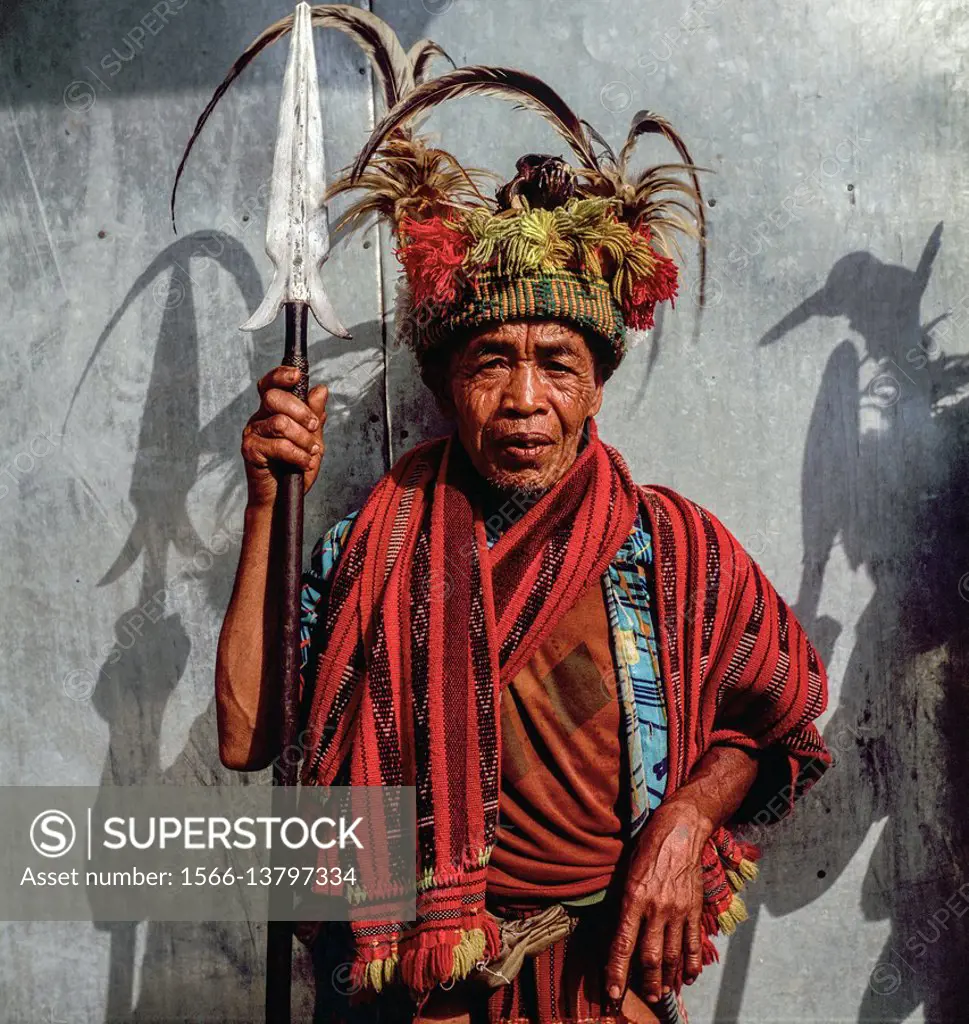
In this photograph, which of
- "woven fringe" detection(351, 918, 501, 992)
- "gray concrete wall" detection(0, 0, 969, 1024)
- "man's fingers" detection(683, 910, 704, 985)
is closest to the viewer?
"woven fringe" detection(351, 918, 501, 992)

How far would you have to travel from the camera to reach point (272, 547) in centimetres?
242

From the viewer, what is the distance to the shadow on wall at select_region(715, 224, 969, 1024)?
10.2 ft

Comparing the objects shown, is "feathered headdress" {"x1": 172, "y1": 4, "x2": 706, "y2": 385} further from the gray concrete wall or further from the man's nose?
the gray concrete wall

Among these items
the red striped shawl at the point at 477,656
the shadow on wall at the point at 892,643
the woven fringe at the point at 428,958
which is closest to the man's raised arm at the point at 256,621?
the red striped shawl at the point at 477,656

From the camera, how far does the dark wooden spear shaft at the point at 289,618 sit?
231cm

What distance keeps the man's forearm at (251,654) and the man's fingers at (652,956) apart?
869 mm

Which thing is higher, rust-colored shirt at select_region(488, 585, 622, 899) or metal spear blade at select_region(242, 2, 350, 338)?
metal spear blade at select_region(242, 2, 350, 338)

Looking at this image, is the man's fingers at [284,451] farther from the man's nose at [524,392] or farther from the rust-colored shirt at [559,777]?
the rust-colored shirt at [559,777]

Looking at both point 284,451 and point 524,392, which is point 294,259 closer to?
point 284,451

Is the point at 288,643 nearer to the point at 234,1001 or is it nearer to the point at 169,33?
the point at 234,1001

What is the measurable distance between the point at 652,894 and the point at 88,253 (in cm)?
226

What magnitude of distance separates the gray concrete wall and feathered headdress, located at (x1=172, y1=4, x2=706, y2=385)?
20.7 inches

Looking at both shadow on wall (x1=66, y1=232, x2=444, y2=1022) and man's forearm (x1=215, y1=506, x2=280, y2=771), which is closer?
man's forearm (x1=215, y1=506, x2=280, y2=771)

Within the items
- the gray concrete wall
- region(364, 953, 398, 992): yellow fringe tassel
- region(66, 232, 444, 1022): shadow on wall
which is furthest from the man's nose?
region(364, 953, 398, 992): yellow fringe tassel
